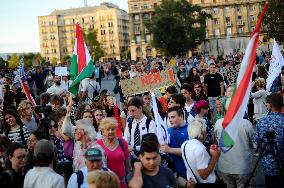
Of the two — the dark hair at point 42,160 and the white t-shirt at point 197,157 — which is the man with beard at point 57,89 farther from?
the dark hair at point 42,160

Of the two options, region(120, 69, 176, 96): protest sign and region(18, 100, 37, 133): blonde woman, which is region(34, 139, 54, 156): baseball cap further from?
region(120, 69, 176, 96): protest sign

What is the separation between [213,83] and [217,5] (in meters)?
103

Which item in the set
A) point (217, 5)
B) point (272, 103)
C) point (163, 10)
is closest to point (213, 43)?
point (217, 5)

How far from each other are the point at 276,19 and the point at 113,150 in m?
35.4

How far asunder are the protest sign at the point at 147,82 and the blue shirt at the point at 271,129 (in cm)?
507

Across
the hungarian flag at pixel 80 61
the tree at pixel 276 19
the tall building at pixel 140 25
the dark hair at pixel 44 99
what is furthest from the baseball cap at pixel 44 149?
the tall building at pixel 140 25

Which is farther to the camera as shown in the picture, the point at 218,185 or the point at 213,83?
the point at 213,83

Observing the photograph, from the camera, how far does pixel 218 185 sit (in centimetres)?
547

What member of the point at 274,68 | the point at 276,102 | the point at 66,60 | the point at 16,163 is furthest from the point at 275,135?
the point at 66,60

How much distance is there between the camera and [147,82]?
1123 cm

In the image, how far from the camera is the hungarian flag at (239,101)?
500 cm

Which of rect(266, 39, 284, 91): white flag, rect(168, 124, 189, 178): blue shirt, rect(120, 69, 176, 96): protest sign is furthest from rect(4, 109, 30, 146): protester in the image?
rect(266, 39, 284, 91): white flag

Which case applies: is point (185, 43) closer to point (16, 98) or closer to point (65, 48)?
point (16, 98)

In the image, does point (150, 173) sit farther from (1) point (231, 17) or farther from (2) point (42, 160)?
(1) point (231, 17)
